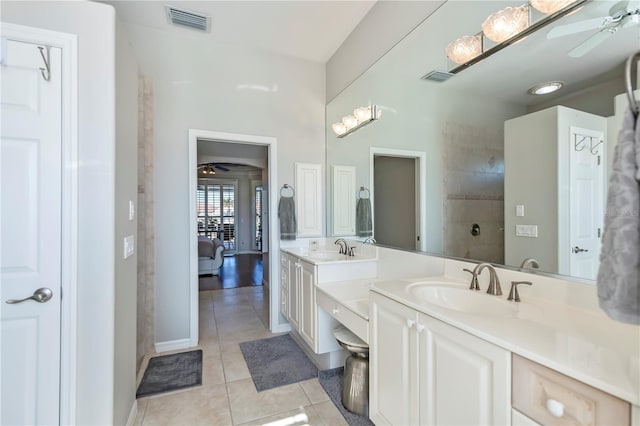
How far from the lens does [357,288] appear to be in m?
2.19

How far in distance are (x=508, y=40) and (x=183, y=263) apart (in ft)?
10.2

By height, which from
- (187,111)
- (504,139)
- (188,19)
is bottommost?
(504,139)

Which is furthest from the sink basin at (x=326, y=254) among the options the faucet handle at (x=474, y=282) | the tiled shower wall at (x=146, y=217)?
the tiled shower wall at (x=146, y=217)

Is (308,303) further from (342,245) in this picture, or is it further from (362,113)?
(362,113)

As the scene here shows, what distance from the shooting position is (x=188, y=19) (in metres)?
2.66

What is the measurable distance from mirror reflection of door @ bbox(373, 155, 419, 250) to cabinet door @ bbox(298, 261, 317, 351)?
2.33 ft

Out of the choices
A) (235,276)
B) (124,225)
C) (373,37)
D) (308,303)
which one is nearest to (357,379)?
(308,303)

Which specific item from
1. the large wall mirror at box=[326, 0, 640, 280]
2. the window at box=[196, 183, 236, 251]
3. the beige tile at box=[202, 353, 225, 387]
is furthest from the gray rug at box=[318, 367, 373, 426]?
the window at box=[196, 183, 236, 251]

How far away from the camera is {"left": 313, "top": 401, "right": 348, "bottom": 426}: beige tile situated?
5.86ft

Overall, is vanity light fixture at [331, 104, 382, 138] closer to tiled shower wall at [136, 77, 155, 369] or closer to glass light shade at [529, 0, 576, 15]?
glass light shade at [529, 0, 576, 15]

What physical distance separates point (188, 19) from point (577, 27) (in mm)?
2945

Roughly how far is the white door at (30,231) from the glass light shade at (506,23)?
87.0 inches

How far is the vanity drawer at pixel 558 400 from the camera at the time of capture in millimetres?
677

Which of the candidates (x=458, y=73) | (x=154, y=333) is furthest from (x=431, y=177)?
(x=154, y=333)
